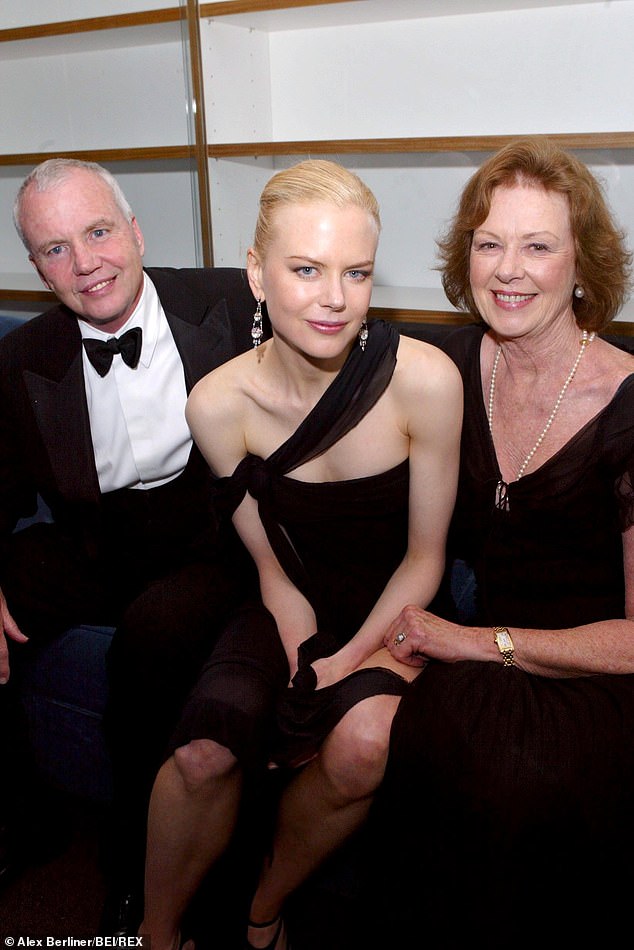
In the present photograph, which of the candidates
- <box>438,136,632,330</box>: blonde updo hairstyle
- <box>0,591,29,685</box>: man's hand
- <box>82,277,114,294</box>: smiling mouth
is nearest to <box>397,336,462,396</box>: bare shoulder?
<box>438,136,632,330</box>: blonde updo hairstyle

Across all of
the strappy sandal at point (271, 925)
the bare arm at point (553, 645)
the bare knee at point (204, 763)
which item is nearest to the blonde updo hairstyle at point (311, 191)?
the bare arm at point (553, 645)

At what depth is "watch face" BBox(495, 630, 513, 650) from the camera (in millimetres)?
1464

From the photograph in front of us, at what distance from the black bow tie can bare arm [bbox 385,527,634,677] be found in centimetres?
81

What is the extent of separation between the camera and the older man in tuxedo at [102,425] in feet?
5.87

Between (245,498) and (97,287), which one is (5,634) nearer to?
(245,498)

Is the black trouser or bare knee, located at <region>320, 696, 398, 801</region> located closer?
bare knee, located at <region>320, 696, 398, 801</region>

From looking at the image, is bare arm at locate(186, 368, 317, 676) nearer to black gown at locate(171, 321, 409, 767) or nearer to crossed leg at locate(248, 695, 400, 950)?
black gown at locate(171, 321, 409, 767)

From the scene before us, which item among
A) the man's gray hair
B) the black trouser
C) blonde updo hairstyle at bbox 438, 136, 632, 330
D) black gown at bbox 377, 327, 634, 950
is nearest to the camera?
black gown at bbox 377, 327, 634, 950

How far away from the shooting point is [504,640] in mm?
1470

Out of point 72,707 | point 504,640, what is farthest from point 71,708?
point 504,640

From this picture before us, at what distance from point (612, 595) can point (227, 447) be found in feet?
2.42

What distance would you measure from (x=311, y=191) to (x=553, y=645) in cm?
82

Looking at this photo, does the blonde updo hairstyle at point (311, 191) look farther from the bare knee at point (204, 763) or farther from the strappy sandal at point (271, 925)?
the strappy sandal at point (271, 925)

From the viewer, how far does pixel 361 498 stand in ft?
5.27
